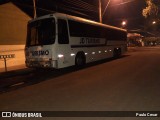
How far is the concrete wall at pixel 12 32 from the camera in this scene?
18406 mm

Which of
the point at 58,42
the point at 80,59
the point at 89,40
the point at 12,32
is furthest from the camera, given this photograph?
the point at 12,32

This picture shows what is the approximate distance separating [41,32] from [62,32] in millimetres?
1282

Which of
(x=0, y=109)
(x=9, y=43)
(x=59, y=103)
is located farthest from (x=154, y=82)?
(x=9, y=43)

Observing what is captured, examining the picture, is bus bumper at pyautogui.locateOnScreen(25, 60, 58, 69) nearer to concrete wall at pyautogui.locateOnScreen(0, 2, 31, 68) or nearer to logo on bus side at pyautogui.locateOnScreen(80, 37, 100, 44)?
logo on bus side at pyautogui.locateOnScreen(80, 37, 100, 44)

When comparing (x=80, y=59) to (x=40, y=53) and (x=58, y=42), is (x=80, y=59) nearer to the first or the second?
(x=58, y=42)

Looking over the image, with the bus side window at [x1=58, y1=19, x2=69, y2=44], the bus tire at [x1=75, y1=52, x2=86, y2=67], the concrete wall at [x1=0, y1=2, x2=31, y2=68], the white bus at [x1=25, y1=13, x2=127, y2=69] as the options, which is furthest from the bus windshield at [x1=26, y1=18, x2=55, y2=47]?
the concrete wall at [x1=0, y1=2, x2=31, y2=68]

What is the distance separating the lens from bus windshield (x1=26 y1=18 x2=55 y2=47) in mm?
11922

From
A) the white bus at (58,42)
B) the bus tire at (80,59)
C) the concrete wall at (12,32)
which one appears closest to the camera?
the white bus at (58,42)

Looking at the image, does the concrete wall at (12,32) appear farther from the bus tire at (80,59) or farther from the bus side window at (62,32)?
the bus side window at (62,32)

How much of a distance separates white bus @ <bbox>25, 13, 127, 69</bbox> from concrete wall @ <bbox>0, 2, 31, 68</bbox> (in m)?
5.79

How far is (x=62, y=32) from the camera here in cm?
1230

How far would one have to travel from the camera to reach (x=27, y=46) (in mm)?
13211

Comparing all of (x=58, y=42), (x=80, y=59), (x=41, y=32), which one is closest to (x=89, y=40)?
(x=80, y=59)

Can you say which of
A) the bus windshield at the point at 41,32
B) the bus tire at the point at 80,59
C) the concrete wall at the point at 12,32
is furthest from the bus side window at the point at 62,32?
the concrete wall at the point at 12,32
